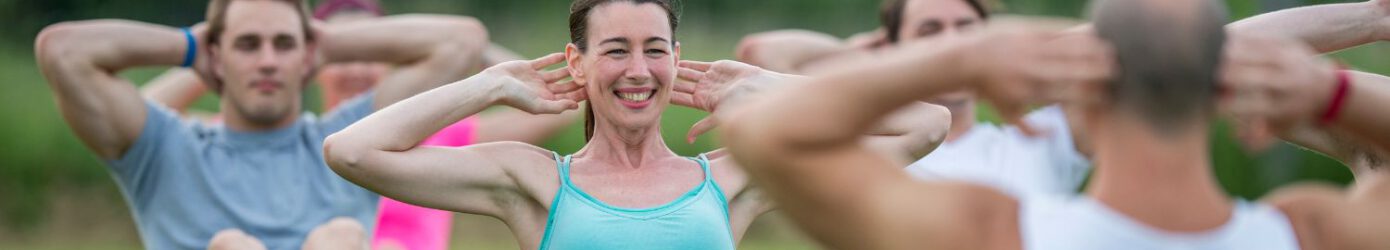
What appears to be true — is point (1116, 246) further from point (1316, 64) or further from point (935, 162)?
point (935, 162)

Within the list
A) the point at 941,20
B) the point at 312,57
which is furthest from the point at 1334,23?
the point at 312,57

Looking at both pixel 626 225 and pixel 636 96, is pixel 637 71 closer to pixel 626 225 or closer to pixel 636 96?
pixel 636 96

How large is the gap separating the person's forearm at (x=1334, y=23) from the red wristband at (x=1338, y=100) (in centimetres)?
181

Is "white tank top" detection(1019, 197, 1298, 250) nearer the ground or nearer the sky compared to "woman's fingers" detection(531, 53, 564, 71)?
nearer the sky

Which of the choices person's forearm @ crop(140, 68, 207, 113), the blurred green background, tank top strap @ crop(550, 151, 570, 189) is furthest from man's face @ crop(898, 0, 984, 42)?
the blurred green background

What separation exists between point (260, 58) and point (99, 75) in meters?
0.60

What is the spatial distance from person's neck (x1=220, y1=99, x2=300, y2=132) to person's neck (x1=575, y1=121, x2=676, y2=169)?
236 cm

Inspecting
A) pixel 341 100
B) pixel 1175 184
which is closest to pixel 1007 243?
pixel 1175 184

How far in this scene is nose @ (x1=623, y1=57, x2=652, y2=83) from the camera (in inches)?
183

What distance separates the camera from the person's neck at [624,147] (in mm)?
4789

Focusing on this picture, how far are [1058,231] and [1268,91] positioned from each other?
15.6 inches

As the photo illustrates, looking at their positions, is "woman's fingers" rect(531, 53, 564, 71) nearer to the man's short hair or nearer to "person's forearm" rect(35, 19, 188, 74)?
"person's forearm" rect(35, 19, 188, 74)

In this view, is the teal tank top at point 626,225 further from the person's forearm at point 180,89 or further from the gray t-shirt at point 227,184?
the person's forearm at point 180,89

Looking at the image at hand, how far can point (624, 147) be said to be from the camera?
482 centimetres
